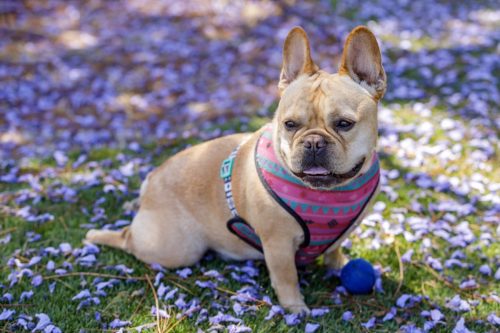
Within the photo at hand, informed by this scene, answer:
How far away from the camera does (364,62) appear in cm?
308

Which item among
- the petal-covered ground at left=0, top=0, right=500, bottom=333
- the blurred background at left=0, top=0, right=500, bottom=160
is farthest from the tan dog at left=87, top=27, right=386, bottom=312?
the blurred background at left=0, top=0, right=500, bottom=160

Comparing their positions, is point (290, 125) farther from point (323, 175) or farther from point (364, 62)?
point (364, 62)

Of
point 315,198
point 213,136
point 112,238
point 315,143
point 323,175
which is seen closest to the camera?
point 315,143

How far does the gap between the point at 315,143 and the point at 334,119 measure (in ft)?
0.65

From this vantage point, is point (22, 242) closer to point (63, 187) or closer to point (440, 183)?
point (63, 187)

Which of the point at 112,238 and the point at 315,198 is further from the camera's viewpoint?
the point at 112,238

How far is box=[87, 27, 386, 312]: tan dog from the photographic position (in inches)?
115

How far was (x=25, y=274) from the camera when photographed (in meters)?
3.77

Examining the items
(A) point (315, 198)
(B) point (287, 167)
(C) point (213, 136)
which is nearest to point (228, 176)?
→ (B) point (287, 167)

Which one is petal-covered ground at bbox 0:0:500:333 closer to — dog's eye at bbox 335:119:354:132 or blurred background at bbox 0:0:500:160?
blurred background at bbox 0:0:500:160

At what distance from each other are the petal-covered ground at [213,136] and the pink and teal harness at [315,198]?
0.60 meters

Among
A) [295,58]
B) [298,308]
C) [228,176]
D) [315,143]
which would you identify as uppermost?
[295,58]

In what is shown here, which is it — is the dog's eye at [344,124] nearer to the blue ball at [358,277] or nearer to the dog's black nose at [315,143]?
the dog's black nose at [315,143]

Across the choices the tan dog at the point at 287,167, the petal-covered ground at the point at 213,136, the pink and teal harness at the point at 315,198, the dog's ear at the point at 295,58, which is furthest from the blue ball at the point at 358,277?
the dog's ear at the point at 295,58
